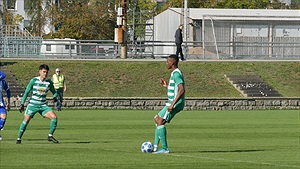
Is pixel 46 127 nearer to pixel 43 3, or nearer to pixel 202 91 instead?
pixel 202 91

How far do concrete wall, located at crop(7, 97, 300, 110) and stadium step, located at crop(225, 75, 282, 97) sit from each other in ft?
6.29

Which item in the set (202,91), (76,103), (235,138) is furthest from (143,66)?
(235,138)

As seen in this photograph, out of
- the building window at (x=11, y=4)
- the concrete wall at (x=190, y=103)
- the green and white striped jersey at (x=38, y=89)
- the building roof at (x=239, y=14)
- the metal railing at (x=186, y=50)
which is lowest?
the concrete wall at (x=190, y=103)

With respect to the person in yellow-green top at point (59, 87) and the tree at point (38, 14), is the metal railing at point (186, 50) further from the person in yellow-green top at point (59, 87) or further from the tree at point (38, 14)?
the tree at point (38, 14)

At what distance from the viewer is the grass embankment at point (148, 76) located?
45.3 m

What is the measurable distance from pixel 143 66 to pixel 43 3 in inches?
2092

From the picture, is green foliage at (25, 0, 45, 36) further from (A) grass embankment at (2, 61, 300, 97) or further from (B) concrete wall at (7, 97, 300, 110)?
(B) concrete wall at (7, 97, 300, 110)

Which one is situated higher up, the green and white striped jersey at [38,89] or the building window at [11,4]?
the building window at [11,4]

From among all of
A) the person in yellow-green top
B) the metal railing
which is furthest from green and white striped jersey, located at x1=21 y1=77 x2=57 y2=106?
the metal railing

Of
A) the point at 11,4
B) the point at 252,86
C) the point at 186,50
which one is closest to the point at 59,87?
the point at 252,86

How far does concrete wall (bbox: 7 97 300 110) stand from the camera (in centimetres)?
4059

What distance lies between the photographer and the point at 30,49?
57969 mm

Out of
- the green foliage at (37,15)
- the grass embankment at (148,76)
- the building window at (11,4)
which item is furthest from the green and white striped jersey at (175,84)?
the building window at (11,4)

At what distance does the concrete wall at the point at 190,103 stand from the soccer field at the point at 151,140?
460cm
